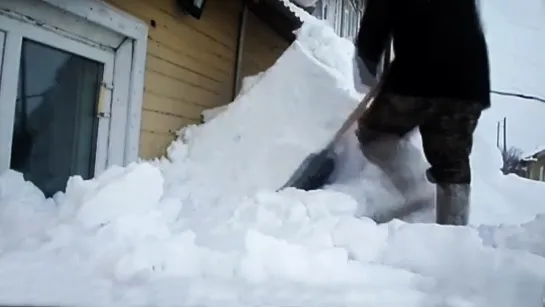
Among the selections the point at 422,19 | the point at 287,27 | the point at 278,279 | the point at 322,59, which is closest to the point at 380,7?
the point at 422,19

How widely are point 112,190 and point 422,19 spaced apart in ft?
2.63

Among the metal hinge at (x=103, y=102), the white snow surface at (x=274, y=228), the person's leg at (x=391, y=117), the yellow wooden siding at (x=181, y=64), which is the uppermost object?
the yellow wooden siding at (x=181, y=64)

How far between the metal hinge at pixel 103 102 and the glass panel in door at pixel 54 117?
0.5 inches

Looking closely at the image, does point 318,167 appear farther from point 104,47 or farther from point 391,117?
point 104,47

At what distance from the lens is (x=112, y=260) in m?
0.83

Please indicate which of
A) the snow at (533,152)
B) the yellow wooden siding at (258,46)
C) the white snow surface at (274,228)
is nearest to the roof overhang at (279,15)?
the yellow wooden siding at (258,46)

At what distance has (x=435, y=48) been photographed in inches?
40.9

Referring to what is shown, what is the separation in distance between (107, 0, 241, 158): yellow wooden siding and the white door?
0.19 m

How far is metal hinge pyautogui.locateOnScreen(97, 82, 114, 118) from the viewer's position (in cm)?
156

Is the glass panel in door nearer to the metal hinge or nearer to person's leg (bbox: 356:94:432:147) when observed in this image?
the metal hinge

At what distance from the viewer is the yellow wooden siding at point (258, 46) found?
7.57 feet

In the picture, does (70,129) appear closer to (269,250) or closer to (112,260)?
(112,260)

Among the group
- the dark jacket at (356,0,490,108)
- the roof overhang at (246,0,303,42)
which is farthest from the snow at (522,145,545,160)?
the roof overhang at (246,0,303,42)

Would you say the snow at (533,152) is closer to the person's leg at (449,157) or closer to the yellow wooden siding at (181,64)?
the person's leg at (449,157)
